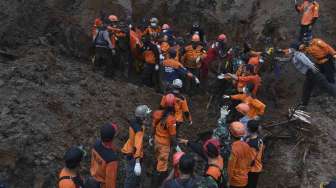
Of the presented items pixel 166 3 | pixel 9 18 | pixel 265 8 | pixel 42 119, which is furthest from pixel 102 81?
pixel 265 8

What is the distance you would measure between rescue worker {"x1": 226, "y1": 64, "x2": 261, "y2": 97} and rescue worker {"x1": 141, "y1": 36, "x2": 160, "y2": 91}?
251cm

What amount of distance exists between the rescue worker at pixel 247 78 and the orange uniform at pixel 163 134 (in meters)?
2.93

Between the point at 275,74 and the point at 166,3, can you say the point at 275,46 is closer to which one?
the point at 275,74

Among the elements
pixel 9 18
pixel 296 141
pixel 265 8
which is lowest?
pixel 296 141

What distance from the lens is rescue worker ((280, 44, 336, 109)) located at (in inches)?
422

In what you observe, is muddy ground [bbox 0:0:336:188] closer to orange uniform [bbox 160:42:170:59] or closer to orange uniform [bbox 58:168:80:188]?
orange uniform [bbox 160:42:170:59]

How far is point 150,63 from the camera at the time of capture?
40.5 ft

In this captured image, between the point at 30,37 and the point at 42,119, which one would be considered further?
the point at 30,37

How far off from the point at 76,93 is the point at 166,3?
635 centimetres

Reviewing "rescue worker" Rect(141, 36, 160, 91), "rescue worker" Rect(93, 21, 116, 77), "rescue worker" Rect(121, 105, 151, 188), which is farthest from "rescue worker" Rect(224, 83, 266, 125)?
"rescue worker" Rect(93, 21, 116, 77)

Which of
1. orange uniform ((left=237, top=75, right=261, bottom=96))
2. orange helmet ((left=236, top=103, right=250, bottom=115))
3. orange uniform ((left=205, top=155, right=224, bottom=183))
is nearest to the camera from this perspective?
orange uniform ((left=205, top=155, right=224, bottom=183))

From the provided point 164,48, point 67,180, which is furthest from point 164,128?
point 164,48

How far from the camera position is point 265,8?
49.4 feet

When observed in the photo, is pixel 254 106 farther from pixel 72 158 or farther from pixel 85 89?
pixel 72 158
